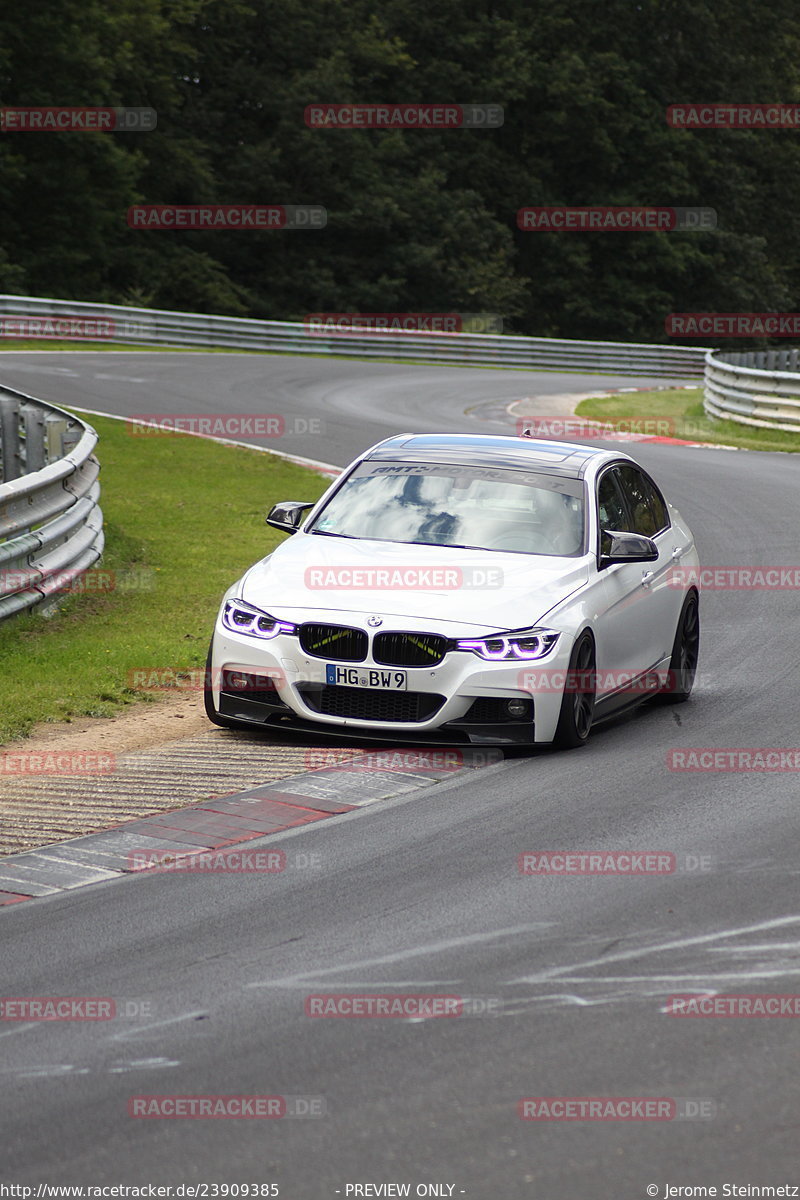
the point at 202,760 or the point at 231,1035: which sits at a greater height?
the point at 231,1035

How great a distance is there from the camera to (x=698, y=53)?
7238 cm

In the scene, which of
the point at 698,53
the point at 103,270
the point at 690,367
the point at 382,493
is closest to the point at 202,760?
the point at 382,493

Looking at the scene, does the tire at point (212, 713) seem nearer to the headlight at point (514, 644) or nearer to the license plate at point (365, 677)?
the license plate at point (365, 677)

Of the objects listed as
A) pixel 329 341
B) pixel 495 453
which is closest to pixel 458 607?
pixel 495 453

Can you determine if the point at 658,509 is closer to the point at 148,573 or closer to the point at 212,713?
the point at 212,713

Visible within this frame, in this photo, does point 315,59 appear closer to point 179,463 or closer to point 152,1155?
point 179,463

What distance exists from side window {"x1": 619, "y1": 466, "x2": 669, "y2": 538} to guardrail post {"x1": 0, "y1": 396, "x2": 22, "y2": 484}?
6576 mm

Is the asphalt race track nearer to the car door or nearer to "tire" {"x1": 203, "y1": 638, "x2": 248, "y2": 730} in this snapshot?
the car door

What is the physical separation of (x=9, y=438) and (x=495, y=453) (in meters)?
6.53

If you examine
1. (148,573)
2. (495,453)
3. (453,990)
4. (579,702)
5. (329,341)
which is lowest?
(329,341)

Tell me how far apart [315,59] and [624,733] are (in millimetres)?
53102

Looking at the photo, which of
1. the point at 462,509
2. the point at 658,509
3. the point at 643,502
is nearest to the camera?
the point at 462,509

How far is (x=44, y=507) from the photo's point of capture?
1288 centimetres

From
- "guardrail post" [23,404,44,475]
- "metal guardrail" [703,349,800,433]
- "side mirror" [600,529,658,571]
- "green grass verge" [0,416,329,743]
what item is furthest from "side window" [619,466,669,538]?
"metal guardrail" [703,349,800,433]
